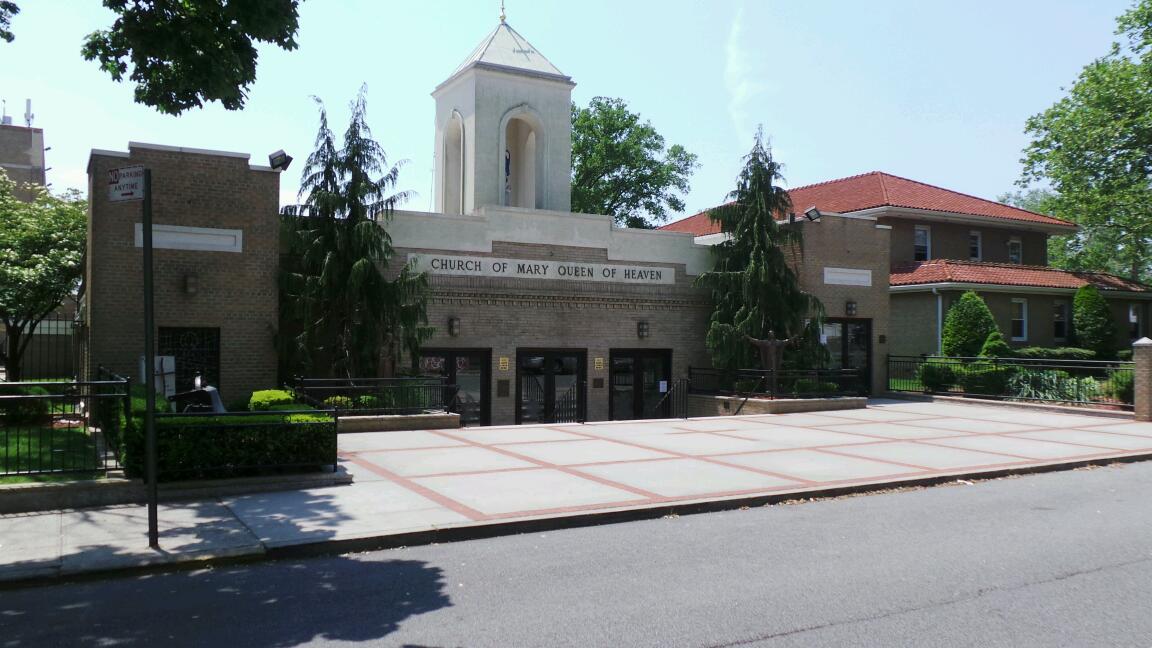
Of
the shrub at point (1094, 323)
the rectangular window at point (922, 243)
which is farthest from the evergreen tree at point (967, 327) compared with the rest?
the shrub at point (1094, 323)

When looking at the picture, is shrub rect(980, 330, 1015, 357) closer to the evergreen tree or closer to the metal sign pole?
the evergreen tree

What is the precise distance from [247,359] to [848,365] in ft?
60.1

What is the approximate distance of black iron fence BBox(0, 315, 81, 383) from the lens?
24.1 meters

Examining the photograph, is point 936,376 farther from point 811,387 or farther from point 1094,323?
point 1094,323

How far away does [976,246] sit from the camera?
36.8 metres

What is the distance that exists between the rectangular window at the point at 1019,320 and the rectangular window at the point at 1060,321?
72.5 inches


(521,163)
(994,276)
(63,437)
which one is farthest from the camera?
(994,276)

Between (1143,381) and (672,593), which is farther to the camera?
(1143,381)

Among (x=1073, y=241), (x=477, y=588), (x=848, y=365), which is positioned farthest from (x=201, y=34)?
(x=1073, y=241)

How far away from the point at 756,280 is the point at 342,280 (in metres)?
11.3

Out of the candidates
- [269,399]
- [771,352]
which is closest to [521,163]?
[771,352]

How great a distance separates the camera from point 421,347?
68.6 ft

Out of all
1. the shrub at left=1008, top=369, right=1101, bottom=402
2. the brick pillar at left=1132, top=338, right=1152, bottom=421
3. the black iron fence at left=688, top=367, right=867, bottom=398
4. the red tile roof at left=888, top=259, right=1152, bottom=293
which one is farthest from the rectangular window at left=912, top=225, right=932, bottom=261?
the brick pillar at left=1132, top=338, right=1152, bottom=421

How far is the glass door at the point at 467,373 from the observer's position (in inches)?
846
